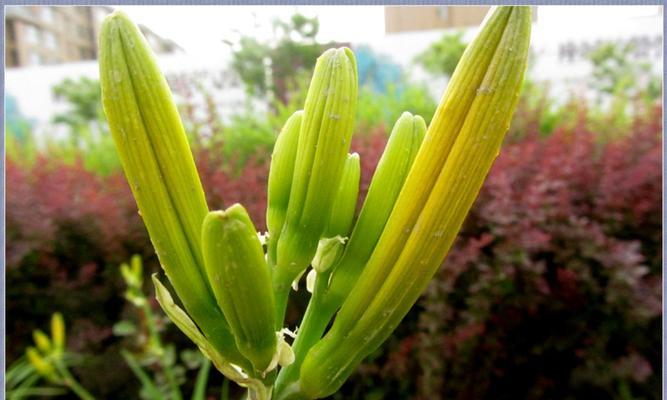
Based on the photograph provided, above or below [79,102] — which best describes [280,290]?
above

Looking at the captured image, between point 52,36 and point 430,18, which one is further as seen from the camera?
point 430,18

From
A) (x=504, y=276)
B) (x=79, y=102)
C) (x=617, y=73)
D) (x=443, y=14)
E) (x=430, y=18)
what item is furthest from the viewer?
(x=79, y=102)

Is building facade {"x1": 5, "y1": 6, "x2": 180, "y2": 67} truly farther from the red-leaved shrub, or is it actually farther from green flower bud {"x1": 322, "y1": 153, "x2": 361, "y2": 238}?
green flower bud {"x1": 322, "y1": 153, "x2": 361, "y2": 238}

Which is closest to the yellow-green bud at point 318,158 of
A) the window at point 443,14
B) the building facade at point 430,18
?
the building facade at point 430,18

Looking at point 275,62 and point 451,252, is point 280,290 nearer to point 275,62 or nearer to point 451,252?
point 451,252

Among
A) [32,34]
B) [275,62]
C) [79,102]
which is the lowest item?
[79,102]

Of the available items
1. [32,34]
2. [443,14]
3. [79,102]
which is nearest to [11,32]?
[32,34]
